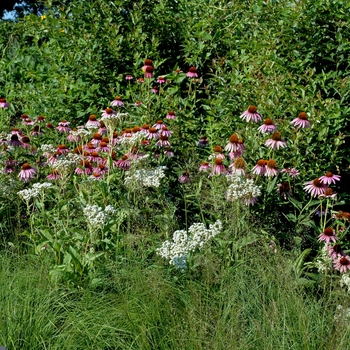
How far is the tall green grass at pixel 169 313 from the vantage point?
3143 mm

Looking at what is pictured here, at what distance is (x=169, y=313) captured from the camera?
132 inches

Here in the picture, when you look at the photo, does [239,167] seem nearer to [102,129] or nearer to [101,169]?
[101,169]

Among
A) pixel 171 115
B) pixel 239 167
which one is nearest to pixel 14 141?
pixel 171 115

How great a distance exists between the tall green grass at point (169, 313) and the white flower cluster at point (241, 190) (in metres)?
0.34

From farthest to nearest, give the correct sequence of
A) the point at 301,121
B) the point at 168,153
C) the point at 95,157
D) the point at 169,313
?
the point at 168,153, the point at 95,157, the point at 301,121, the point at 169,313

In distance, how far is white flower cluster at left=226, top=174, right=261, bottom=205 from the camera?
392 centimetres

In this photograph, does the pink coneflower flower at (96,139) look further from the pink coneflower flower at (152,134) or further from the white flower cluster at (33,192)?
the white flower cluster at (33,192)

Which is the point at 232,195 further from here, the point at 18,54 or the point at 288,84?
the point at 18,54

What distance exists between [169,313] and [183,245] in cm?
41

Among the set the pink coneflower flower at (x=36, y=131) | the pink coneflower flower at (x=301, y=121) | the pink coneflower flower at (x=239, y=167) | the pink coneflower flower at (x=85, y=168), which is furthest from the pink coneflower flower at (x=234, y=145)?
the pink coneflower flower at (x=36, y=131)

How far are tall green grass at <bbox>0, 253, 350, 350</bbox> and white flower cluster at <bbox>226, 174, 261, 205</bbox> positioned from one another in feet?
1.13

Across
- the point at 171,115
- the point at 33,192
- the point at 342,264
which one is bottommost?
the point at 342,264

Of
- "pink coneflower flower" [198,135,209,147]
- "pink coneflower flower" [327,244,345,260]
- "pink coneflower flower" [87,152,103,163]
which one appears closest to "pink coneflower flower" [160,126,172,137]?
"pink coneflower flower" [198,135,209,147]

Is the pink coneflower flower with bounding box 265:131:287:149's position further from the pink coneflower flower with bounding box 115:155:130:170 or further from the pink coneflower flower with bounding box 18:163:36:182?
the pink coneflower flower with bounding box 18:163:36:182
